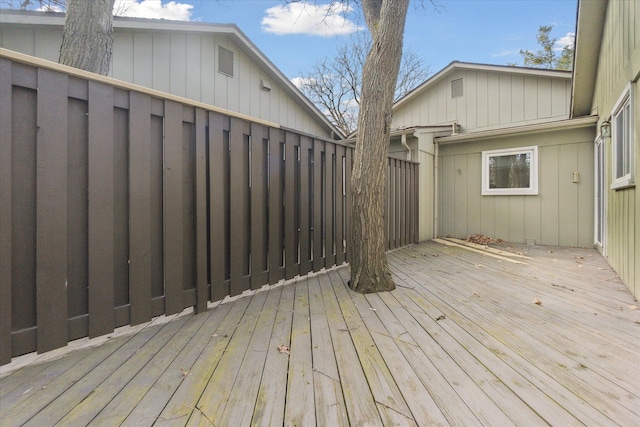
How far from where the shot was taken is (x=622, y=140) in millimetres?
3297

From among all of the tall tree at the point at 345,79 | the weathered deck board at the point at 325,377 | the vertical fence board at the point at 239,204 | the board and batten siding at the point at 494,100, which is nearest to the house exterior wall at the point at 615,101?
the board and batten siding at the point at 494,100

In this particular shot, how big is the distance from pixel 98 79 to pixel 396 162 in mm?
4537

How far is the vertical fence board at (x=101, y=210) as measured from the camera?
1.75m

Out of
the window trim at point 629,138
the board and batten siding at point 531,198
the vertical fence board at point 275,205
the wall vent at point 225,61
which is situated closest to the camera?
the window trim at point 629,138

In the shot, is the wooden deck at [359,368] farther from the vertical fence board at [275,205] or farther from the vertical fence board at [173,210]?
the vertical fence board at [275,205]

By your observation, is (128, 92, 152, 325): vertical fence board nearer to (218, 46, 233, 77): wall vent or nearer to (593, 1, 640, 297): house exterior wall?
(593, 1, 640, 297): house exterior wall

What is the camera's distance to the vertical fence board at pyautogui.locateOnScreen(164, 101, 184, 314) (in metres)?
2.11

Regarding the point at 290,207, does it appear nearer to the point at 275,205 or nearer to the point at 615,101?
the point at 275,205

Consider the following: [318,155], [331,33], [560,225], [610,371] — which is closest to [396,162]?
[318,155]

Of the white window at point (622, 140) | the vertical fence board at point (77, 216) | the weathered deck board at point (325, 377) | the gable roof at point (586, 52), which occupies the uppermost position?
the gable roof at point (586, 52)

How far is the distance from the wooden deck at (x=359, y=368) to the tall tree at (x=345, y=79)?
13.8 m

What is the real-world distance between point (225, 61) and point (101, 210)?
5.28 m

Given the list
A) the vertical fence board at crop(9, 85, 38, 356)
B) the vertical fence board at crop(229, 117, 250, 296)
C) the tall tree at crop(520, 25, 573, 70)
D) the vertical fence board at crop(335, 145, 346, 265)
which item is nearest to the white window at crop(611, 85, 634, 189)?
the vertical fence board at crop(335, 145, 346, 265)

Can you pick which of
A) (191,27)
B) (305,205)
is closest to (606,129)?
(305,205)
